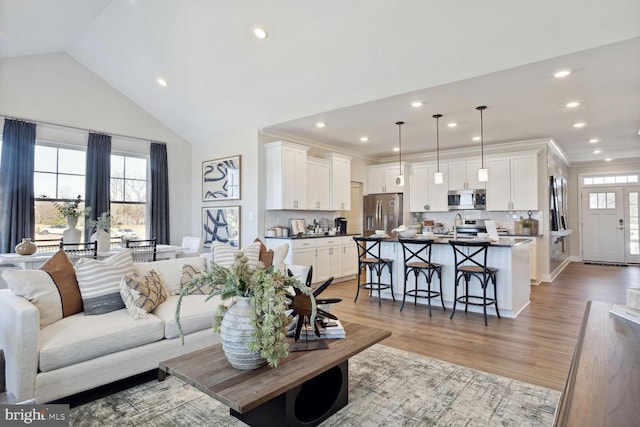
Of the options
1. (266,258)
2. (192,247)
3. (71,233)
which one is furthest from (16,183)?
(266,258)

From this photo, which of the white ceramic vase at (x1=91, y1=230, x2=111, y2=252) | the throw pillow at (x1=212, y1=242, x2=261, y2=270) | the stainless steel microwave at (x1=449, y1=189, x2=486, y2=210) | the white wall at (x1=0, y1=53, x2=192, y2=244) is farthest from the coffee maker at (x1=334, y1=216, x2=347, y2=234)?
the white ceramic vase at (x1=91, y1=230, x2=111, y2=252)

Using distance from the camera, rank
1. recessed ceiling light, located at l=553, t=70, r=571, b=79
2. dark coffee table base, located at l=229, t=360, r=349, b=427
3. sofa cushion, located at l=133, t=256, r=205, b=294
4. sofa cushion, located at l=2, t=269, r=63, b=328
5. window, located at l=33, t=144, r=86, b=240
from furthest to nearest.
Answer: window, located at l=33, t=144, r=86, b=240
recessed ceiling light, located at l=553, t=70, r=571, b=79
sofa cushion, located at l=133, t=256, r=205, b=294
sofa cushion, located at l=2, t=269, r=63, b=328
dark coffee table base, located at l=229, t=360, r=349, b=427

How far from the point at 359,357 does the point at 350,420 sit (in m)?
0.92

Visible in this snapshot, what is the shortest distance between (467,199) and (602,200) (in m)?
4.56

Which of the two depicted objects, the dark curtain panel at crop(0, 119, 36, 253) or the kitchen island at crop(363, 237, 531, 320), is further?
the dark curtain panel at crop(0, 119, 36, 253)

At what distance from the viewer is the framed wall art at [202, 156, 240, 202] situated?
20.5ft

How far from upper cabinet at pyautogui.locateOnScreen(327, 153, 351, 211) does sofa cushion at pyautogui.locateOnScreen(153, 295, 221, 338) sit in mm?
4166

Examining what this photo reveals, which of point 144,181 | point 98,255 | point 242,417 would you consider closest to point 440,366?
point 242,417

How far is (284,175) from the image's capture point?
5.91m

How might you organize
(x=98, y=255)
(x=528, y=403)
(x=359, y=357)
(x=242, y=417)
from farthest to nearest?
(x=98, y=255)
(x=359, y=357)
(x=528, y=403)
(x=242, y=417)

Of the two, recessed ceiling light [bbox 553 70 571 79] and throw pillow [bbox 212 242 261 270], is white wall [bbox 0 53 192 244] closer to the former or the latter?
throw pillow [bbox 212 242 261 270]

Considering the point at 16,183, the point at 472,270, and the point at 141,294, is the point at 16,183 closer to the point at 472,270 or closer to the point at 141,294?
the point at 141,294

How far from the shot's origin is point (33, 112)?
5.25m

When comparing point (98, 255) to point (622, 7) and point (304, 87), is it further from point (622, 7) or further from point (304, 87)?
point (622, 7)
